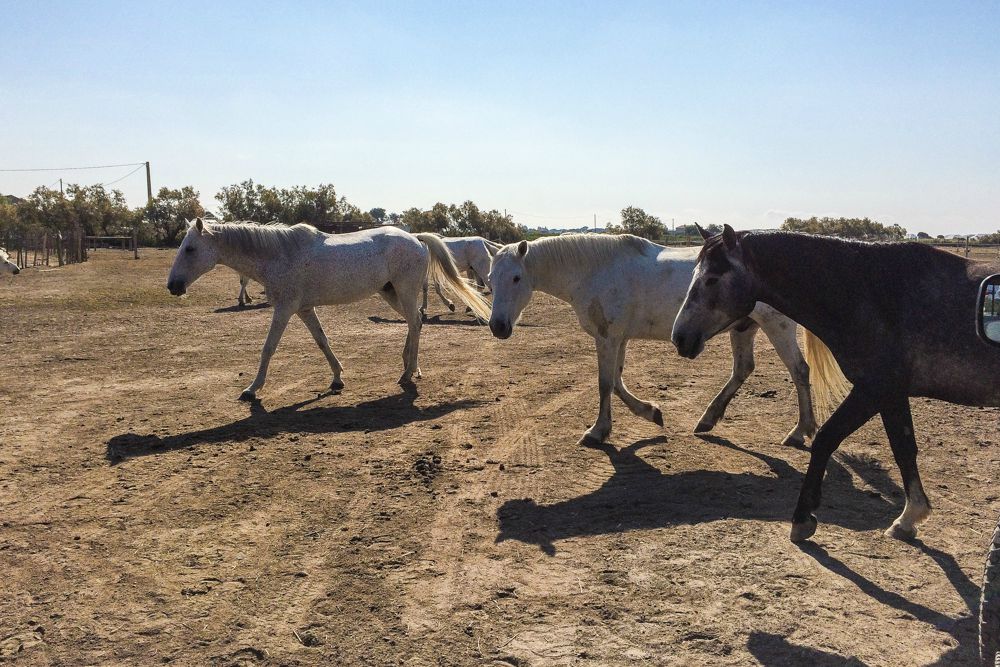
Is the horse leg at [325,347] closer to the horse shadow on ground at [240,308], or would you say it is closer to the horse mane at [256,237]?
the horse mane at [256,237]

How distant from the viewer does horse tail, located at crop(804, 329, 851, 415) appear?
552 centimetres

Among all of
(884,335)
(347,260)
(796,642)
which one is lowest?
(796,642)

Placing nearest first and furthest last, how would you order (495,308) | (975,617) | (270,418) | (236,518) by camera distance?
(975,617), (236,518), (495,308), (270,418)

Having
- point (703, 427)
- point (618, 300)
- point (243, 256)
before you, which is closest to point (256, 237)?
point (243, 256)

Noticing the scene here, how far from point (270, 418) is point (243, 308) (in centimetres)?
959

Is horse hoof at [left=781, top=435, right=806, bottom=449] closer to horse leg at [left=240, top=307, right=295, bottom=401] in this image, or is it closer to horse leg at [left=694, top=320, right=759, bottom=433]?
horse leg at [left=694, top=320, right=759, bottom=433]

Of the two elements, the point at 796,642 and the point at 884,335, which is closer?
the point at 796,642

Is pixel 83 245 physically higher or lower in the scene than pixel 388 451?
higher

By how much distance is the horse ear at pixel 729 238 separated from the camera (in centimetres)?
398

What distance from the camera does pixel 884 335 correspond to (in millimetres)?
3822

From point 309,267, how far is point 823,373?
5879mm

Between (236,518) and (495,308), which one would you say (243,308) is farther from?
(236,518)

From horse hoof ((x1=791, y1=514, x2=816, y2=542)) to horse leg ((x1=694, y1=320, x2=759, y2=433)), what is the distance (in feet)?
8.23

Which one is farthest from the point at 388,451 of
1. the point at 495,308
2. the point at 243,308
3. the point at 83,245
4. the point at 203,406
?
the point at 83,245
